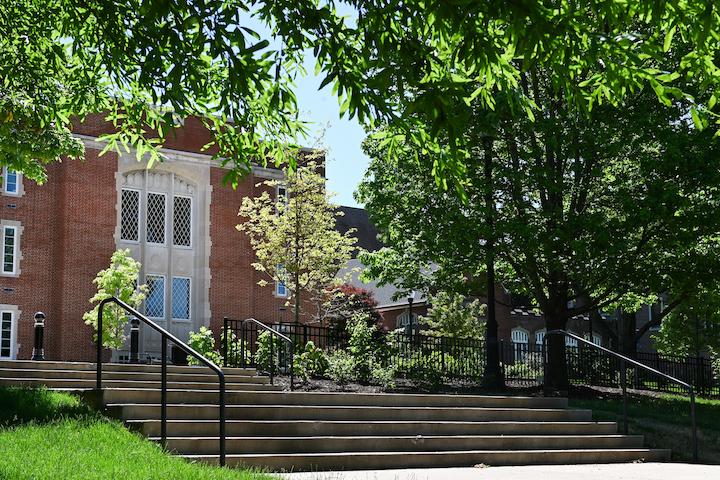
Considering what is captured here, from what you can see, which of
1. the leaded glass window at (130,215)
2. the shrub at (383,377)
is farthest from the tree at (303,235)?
the shrub at (383,377)

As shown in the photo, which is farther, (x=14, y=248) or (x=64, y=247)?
(x=64, y=247)

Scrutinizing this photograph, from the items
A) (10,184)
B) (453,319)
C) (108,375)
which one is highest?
(10,184)

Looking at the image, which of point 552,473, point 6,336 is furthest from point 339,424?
point 6,336

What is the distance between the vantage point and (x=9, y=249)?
97.8 ft

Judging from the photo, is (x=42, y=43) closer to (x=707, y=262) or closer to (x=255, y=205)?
(x=707, y=262)

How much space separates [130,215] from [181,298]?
3608 mm

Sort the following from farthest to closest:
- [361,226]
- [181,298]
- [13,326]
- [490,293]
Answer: [361,226] < [181,298] < [13,326] < [490,293]

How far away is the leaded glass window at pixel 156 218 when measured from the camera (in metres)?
32.5

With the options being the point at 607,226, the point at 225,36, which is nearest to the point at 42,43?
the point at 225,36

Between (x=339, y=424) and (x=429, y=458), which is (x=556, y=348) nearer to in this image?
(x=429, y=458)

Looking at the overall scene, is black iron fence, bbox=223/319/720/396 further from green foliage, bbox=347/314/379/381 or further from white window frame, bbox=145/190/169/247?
white window frame, bbox=145/190/169/247

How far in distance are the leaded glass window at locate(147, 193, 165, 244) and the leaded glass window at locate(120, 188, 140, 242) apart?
1.43 feet

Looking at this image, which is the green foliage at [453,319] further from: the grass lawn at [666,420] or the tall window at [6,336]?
the tall window at [6,336]

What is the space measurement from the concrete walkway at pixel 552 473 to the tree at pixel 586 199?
7180 millimetres
